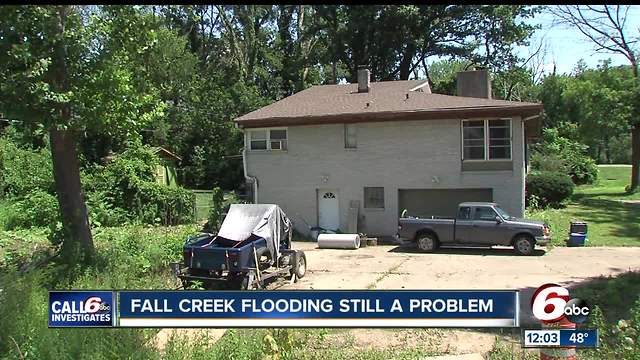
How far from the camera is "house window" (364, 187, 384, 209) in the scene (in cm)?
2412

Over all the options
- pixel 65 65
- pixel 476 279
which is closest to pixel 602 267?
pixel 476 279

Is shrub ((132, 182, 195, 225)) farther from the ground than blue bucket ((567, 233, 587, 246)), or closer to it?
farther from the ground

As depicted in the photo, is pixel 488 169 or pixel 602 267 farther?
pixel 488 169

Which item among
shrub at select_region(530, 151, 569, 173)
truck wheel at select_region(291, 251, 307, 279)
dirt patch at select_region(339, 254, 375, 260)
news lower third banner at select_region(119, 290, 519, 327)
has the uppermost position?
shrub at select_region(530, 151, 569, 173)

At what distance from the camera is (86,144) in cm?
3544

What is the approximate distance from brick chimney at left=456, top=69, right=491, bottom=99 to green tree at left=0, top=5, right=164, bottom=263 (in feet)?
63.9

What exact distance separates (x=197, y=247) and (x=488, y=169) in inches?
549

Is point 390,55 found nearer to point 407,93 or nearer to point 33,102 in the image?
point 407,93

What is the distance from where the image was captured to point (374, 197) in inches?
954

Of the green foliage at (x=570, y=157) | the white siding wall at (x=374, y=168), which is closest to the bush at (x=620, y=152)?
the green foliage at (x=570, y=157)

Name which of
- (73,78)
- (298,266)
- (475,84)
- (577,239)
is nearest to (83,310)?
(73,78)

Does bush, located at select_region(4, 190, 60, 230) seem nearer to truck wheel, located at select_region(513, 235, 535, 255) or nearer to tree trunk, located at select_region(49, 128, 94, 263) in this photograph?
tree trunk, located at select_region(49, 128, 94, 263)

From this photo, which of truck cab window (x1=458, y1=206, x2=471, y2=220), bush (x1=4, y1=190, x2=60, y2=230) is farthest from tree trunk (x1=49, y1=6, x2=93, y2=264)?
truck cab window (x1=458, y1=206, x2=471, y2=220)

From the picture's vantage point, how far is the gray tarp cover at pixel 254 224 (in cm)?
1345
